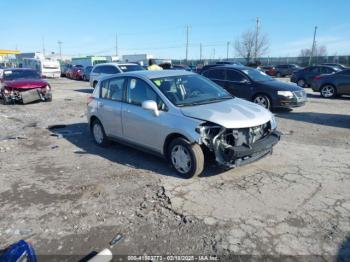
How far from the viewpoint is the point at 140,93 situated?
5949mm

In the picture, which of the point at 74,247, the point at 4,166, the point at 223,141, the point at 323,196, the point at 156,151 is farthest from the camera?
the point at 4,166

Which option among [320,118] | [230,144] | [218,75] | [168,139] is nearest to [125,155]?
[168,139]

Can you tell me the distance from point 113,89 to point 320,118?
23.1 feet

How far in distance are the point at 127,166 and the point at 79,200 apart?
1.47m

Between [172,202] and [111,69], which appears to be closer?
[172,202]

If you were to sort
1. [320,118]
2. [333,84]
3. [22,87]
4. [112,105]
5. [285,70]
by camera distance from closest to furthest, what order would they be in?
[112,105], [320,118], [22,87], [333,84], [285,70]

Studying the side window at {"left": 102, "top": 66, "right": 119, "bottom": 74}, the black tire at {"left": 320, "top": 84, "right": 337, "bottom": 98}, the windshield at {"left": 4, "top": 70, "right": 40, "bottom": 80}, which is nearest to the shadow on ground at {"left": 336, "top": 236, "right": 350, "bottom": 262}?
the black tire at {"left": 320, "top": 84, "right": 337, "bottom": 98}

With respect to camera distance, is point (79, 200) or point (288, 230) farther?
point (79, 200)

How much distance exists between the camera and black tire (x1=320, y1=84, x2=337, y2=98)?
1561cm

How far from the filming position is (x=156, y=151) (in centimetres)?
568

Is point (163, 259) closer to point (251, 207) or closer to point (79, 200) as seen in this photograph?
point (251, 207)

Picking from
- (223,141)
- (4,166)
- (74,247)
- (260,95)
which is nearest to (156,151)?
(223,141)

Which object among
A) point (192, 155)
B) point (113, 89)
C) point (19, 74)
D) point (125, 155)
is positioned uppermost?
point (113, 89)

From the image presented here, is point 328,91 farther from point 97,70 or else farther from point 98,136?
point 98,136
